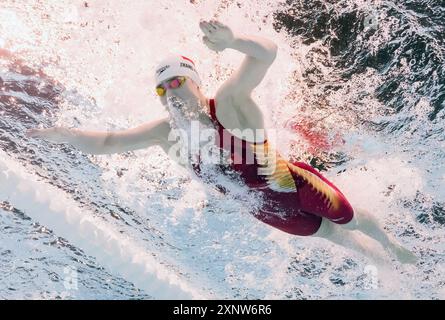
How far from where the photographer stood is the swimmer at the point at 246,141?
324cm

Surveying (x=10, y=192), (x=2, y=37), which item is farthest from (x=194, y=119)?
(x=2, y=37)

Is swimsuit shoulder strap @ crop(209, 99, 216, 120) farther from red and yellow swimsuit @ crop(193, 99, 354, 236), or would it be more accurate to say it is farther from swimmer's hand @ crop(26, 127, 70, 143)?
swimmer's hand @ crop(26, 127, 70, 143)

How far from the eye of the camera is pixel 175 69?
3.36m

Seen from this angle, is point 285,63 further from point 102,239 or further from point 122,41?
point 102,239

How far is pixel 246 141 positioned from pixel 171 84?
0.67 m

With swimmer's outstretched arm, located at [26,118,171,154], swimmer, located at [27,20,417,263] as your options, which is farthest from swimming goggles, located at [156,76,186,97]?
swimmer's outstretched arm, located at [26,118,171,154]

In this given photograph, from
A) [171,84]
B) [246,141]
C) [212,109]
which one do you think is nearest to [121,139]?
[171,84]

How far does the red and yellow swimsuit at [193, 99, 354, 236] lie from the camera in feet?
12.0

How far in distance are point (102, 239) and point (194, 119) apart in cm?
242

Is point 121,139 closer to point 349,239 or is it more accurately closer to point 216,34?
point 216,34

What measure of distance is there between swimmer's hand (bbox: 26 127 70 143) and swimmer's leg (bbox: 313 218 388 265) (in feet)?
7.32

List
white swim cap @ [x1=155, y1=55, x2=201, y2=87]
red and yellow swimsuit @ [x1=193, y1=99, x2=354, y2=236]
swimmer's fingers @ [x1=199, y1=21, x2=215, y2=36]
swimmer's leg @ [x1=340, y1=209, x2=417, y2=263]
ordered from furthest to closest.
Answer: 1. swimmer's leg @ [x1=340, y1=209, x2=417, y2=263]
2. red and yellow swimsuit @ [x1=193, y1=99, x2=354, y2=236]
3. white swim cap @ [x1=155, y1=55, x2=201, y2=87]
4. swimmer's fingers @ [x1=199, y1=21, x2=215, y2=36]

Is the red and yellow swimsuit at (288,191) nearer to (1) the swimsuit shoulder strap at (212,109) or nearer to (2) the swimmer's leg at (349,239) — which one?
(2) the swimmer's leg at (349,239)

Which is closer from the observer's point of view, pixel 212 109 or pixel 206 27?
pixel 206 27
